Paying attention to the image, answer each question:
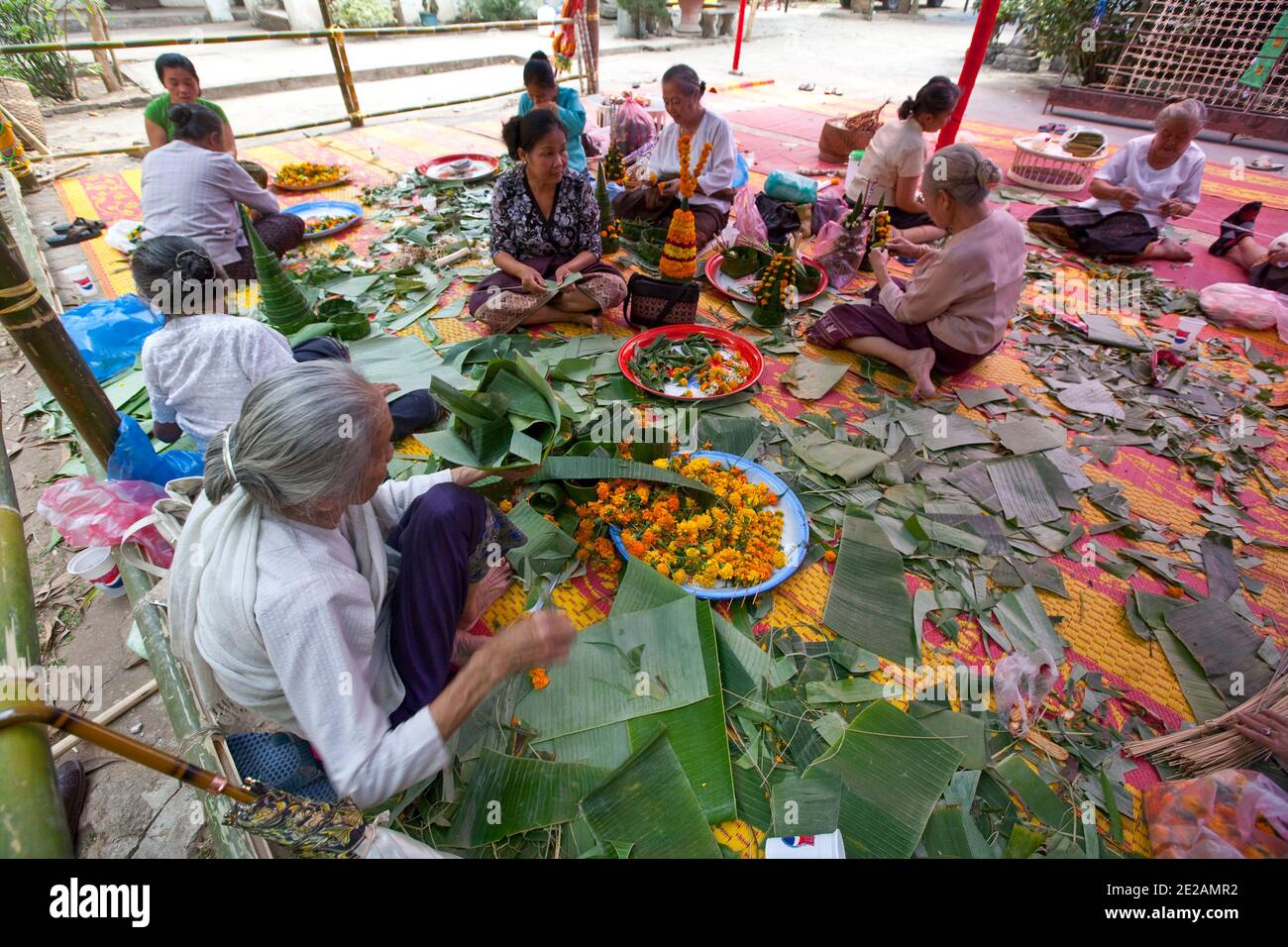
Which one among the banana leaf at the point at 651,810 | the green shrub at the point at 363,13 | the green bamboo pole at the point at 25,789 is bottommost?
the banana leaf at the point at 651,810

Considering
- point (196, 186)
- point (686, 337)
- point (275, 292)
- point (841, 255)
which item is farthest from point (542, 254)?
point (841, 255)

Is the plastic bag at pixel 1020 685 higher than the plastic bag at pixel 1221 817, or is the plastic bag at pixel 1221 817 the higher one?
the plastic bag at pixel 1221 817

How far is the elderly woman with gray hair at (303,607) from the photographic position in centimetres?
126

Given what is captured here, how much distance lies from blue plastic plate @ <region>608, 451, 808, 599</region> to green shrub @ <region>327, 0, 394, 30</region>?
1620 centimetres

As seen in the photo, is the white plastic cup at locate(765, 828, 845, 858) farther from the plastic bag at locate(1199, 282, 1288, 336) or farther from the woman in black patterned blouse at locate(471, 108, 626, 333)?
the plastic bag at locate(1199, 282, 1288, 336)

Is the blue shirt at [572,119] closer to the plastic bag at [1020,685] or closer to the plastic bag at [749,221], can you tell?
the plastic bag at [749,221]

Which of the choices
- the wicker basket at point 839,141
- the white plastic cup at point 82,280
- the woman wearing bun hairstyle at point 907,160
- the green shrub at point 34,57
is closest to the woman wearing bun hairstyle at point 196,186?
the white plastic cup at point 82,280

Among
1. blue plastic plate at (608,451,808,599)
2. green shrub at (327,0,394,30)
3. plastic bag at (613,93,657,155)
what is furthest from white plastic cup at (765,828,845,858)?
green shrub at (327,0,394,30)

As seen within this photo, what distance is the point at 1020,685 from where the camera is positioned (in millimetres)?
2074

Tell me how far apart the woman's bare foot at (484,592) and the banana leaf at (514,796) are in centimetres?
52

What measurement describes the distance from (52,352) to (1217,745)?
4.24 m

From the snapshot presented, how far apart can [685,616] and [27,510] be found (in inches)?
127
